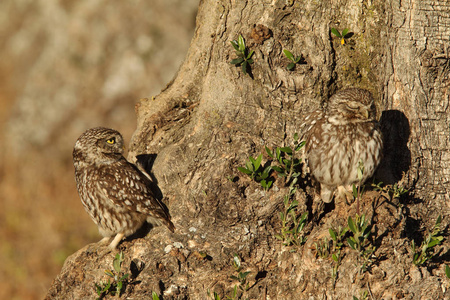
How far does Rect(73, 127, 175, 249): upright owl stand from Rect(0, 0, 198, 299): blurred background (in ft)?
14.0

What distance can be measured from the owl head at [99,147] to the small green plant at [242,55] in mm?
1451

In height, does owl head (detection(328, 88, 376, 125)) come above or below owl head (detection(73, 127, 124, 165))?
below

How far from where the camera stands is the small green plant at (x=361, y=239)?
363cm

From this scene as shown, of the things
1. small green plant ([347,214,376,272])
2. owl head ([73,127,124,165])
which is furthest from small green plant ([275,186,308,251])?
owl head ([73,127,124,165])

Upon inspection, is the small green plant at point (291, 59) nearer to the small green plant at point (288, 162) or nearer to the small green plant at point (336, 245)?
the small green plant at point (288, 162)

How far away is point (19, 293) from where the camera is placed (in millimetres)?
7129

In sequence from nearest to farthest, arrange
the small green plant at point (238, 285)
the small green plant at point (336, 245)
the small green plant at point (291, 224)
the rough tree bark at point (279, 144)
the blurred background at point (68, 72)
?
the small green plant at point (336, 245), the small green plant at point (238, 285), the small green plant at point (291, 224), the rough tree bark at point (279, 144), the blurred background at point (68, 72)

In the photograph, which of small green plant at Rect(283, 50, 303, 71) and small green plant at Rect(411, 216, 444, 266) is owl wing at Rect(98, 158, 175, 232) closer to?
small green plant at Rect(283, 50, 303, 71)

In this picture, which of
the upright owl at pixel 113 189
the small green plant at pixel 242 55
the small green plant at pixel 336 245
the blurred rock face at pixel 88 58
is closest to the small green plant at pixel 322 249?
the small green plant at pixel 336 245

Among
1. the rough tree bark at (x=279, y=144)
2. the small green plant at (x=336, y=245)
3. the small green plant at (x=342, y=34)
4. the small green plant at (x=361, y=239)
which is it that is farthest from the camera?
the small green plant at (x=342, y=34)

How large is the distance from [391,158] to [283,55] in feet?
4.42

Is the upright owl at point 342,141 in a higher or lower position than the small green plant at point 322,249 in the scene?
higher

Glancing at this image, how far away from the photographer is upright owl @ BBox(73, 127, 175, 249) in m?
4.55

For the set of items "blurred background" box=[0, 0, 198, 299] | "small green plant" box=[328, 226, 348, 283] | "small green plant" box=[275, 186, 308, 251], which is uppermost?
"blurred background" box=[0, 0, 198, 299]
